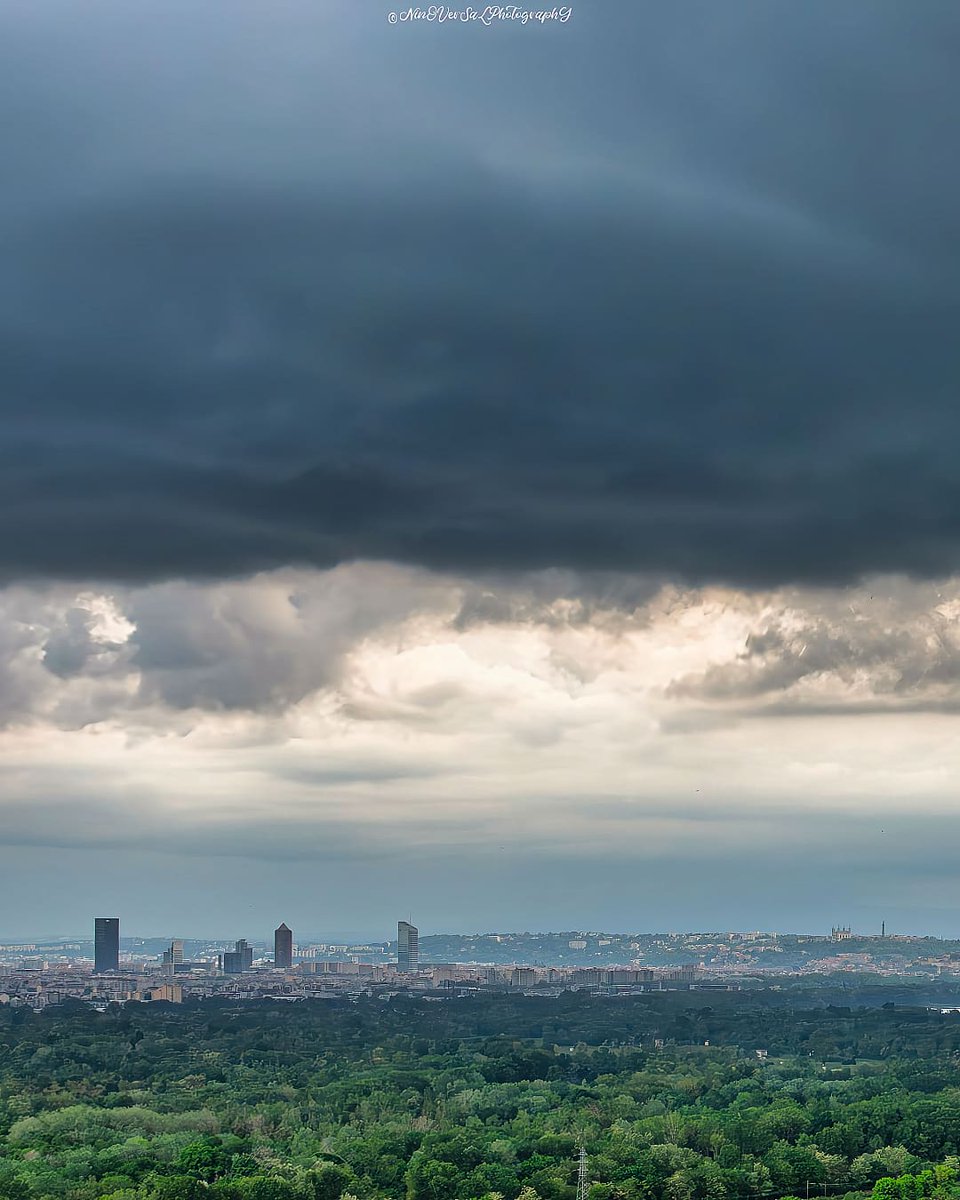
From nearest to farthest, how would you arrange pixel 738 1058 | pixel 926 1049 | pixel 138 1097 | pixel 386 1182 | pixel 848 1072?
1. pixel 386 1182
2. pixel 138 1097
3. pixel 848 1072
4. pixel 738 1058
5. pixel 926 1049

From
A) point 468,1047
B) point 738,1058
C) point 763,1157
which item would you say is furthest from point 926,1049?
point 763,1157

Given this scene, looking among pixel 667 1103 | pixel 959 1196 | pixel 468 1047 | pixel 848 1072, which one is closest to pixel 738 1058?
pixel 848 1072

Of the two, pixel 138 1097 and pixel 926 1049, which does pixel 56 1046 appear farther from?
pixel 926 1049

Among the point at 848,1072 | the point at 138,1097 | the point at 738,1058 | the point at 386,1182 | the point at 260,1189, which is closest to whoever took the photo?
the point at 260,1189

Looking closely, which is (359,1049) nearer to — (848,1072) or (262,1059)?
(262,1059)

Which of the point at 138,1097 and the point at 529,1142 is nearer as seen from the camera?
Answer: the point at 529,1142

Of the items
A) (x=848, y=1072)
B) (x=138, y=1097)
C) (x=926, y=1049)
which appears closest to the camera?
(x=138, y=1097)
